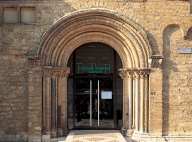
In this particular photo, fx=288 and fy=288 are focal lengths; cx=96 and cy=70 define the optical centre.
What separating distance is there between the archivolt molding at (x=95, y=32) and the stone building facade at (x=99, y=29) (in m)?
0.03

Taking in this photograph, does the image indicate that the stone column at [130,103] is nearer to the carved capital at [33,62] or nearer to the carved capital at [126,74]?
the carved capital at [126,74]

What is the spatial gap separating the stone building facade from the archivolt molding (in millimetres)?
35

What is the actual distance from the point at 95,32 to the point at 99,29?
0.21 metres

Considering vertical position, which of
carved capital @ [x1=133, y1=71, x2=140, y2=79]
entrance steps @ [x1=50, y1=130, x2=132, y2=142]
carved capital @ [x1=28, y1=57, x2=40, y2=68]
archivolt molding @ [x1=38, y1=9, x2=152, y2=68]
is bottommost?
entrance steps @ [x1=50, y1=130, x2=132, y2=142]

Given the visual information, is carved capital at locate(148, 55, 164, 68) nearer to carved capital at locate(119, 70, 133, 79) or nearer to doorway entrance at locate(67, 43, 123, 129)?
carved capital at locate(119, 70, 133, 79)

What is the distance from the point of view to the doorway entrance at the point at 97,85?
37.1 ft

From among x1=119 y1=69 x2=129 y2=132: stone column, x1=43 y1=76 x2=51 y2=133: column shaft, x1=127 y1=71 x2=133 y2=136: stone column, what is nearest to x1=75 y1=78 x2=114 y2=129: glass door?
x1=119 y1=69 x2=129 y2=132: stone column

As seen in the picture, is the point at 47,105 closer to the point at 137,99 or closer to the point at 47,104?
the point at 47,104

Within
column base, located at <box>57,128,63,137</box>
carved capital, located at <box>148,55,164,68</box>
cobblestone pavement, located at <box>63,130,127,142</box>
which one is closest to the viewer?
cobblestone pavement, located at <box>63,130,127,142</box>

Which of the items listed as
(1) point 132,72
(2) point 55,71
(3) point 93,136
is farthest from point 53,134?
(1) point 132,72

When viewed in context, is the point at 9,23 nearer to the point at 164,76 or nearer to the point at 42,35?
the point at 42,35

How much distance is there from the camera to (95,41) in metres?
10.9

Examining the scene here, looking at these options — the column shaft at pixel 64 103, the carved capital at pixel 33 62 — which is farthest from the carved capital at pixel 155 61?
the carved capital at pixel 33 62

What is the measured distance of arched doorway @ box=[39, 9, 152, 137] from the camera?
33.4ft
